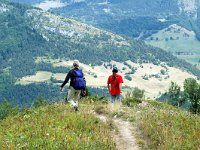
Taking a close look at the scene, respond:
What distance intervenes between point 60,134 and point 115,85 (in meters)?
14.2

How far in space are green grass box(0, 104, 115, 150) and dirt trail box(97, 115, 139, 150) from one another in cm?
71

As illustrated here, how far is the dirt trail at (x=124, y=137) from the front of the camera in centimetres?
2347

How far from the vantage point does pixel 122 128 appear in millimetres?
28672

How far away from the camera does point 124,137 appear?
2573 cm

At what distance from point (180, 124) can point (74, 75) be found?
32.5 ft

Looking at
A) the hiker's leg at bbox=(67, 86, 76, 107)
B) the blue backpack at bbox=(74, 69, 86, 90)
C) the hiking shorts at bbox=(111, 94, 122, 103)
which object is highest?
the blue backpack at bbox=(74, 69, 86, 90)

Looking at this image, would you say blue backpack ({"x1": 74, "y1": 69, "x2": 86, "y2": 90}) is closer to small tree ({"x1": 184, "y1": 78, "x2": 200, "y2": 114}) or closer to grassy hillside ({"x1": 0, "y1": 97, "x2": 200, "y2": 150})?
grassy hillside ({"x1": 0, "y1": 97, "x2": 200, "y2": 150})

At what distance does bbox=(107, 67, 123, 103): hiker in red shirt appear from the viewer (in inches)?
1405

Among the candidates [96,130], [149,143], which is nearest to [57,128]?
[96,130]

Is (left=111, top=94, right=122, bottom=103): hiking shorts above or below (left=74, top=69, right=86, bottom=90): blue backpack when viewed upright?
below

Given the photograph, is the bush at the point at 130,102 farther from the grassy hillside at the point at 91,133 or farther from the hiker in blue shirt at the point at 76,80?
the grassy hillside at the point at 91,133

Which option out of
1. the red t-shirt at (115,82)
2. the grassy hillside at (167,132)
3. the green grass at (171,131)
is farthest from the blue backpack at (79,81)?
the green grass at (171,131)

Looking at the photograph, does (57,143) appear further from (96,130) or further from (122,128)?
(122,128)

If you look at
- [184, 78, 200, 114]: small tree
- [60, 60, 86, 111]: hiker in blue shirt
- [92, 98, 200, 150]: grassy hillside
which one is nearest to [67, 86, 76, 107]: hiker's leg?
[60, 60, 86, 111]: hiker in blue shirt
